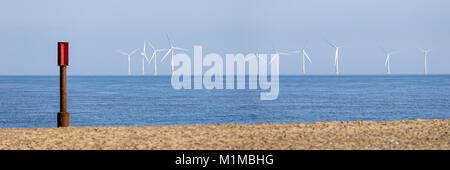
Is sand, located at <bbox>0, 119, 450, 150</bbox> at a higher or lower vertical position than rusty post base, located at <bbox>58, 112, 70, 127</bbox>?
lower

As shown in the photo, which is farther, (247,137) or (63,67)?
(63,67)

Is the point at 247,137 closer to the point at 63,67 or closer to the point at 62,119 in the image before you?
the point at 62,119

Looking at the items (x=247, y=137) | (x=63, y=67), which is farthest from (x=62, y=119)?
(x=247, y=137)

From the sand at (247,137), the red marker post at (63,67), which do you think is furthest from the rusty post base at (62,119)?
the sand at (247,137)

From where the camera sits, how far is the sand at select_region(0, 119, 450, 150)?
13984 millimetres

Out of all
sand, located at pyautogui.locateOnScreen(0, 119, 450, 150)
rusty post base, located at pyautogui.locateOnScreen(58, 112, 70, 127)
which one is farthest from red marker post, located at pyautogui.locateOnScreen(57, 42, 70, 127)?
sand, located at pyautogui.locateOnScreen(0, 119, 450, 150)

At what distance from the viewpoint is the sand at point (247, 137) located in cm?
1398

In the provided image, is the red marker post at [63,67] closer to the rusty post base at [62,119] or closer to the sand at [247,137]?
the rusty post base at [62,119]

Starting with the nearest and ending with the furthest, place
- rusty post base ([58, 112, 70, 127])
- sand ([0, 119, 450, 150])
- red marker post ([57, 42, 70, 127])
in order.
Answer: sand ([0, 119, 450, 150]) → red marker post ([57, 42, 70, 127]) → rusty post base ([58, 112, 70, 127])

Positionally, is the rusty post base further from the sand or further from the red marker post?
the sand

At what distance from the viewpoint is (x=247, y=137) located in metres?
15.6

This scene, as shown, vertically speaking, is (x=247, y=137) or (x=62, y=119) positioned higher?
(x=62, y=119)
